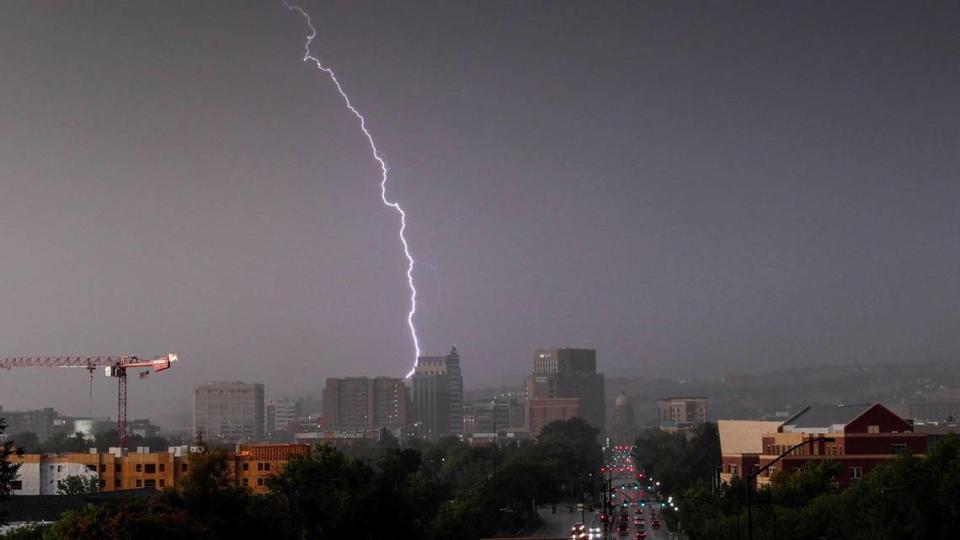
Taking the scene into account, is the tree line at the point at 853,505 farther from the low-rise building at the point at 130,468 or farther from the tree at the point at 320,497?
→ the low-rise building at the point at 130,468

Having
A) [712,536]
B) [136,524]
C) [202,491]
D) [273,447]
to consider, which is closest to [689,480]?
[273,447]

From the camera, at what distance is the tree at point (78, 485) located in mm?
116000

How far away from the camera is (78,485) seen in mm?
116688

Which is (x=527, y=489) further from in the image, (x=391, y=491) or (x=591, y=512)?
(x=391, y=491)

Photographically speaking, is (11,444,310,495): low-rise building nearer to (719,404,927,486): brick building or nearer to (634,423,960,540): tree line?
(634,423,960,540): tree line

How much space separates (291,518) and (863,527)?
29962 millimetres

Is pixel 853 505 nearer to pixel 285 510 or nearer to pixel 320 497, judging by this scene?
pixel 320 497

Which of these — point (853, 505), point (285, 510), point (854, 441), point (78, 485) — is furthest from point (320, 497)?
point (854, 441)

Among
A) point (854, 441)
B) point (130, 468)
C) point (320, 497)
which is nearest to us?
point (320, 497)

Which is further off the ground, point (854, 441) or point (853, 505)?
point (854, 441)

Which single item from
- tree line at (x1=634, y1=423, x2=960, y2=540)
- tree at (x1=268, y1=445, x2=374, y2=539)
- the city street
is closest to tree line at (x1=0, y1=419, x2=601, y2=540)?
tree at (x1=268, y1=445, x2=374, y2=539)

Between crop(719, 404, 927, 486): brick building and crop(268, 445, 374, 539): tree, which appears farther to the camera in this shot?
crop(719, 404, 927, 486): brick building

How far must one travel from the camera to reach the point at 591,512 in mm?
164000

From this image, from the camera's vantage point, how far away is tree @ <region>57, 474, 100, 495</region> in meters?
116
